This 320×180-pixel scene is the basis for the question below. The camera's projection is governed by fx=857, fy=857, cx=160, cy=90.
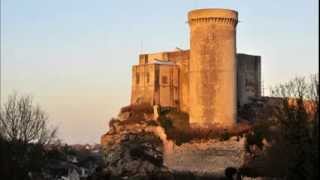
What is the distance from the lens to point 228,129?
66.5 m

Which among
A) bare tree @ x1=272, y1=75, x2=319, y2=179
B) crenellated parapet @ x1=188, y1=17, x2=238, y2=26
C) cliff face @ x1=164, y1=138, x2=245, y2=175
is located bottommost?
cliff face @ x1=164, y1=138, x2=245, y2=175

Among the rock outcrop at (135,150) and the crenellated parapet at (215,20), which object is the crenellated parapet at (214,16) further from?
the rock outcrop at (135,150)

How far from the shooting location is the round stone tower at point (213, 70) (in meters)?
66.8

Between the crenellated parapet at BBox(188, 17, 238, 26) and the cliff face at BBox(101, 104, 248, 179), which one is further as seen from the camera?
the crenellated parapet at BBox(188, 17, 238, 26)

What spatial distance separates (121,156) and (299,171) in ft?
→ 110

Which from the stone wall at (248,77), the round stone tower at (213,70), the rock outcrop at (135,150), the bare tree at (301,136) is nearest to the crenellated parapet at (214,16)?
the round stone tower at (213,70)

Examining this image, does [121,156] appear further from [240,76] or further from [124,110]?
[240,76]

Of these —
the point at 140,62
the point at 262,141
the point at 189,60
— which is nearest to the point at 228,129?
the point at 262,141

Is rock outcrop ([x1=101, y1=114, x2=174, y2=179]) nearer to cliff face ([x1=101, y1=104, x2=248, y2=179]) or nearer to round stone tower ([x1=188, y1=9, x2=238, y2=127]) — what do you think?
cliff face ([x1=101, y1=104, x2=248, y2=179])

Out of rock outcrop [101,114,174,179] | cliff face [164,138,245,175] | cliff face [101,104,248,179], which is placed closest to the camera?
cliff face [164,138,245,175]

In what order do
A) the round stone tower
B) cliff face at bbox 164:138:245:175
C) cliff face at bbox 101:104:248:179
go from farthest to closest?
the round stone tower
cliff face at bbox 101:104:248:179
cliff face at bbox 164:138:245:175

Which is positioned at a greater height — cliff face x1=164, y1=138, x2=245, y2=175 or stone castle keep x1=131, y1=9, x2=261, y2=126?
stone castle keep x1=131, y1=9, x2=261, y2=126

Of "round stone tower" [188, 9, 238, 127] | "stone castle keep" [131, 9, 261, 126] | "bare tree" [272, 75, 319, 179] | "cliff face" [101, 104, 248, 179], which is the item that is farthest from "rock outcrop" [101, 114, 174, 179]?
"bare tree" [272, 75, 319, 179]

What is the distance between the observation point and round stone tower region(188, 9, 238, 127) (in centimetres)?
6681
